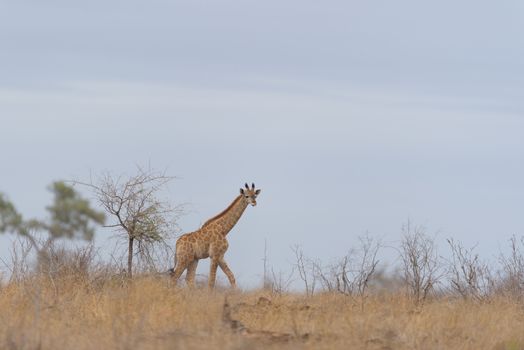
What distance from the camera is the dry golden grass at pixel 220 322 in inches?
370

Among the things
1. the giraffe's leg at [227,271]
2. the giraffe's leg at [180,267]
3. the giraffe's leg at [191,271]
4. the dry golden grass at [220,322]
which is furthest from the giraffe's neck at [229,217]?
the dry golden grass at [220,322]

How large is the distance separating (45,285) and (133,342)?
661 centimetres

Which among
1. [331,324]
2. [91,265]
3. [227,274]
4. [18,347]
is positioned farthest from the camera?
[227,274]

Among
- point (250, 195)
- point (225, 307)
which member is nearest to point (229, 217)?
point (250, 195)

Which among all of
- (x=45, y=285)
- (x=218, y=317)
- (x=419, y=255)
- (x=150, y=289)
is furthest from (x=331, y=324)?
(x=419, y=255)

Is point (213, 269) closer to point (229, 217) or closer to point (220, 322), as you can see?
point (229, 217)

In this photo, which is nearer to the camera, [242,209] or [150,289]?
[150,289]

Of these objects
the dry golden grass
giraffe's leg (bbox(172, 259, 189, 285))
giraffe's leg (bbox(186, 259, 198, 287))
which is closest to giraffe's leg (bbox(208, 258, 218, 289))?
giraffe's leg (bbox(186, 259, 198, 287))

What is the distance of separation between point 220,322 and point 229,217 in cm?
894

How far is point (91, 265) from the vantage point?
17.1 metres

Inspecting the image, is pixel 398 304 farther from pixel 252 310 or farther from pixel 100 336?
pixel 100 336

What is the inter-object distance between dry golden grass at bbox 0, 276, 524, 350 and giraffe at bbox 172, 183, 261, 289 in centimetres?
353

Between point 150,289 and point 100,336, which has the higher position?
point 150,289

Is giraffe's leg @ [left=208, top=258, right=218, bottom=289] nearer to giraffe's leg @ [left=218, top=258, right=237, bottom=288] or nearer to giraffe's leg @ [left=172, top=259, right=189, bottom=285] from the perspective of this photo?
giraffe's leg @ [left=218, top=258, right=237, bottom=288]
